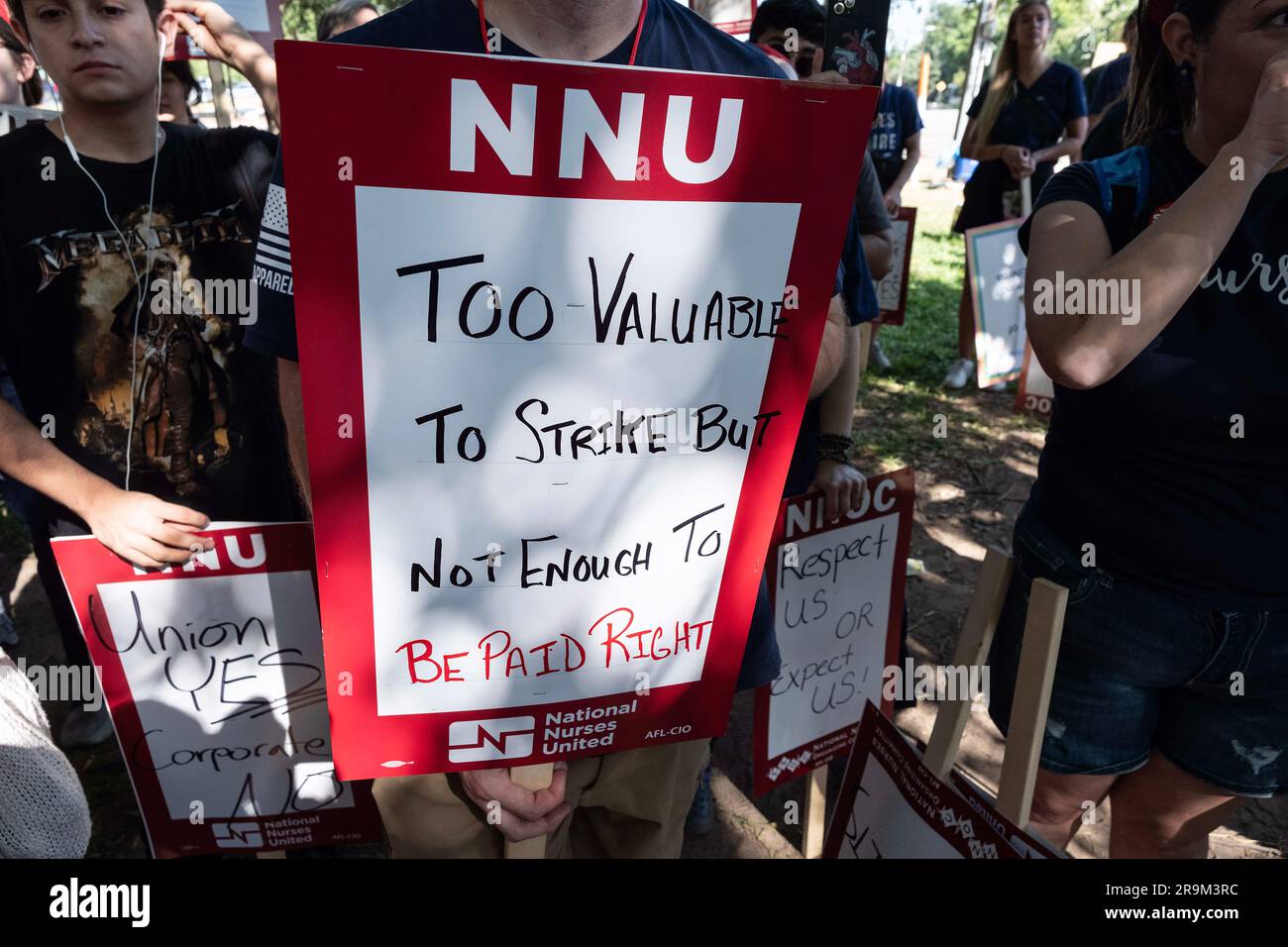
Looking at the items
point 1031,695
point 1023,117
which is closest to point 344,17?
point 1031,695

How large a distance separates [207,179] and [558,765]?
1.48 meters

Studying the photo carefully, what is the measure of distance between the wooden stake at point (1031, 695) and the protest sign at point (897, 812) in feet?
0.39

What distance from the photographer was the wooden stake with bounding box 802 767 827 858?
7.42 feet

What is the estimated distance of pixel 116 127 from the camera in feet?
5.93

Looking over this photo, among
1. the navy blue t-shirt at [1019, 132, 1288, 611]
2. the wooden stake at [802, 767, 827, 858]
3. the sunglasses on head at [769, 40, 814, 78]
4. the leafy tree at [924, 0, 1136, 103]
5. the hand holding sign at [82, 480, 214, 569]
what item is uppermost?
the leafy tree at [924, 0, 1136, 103]

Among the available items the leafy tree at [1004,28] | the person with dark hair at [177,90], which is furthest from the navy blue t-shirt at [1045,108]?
the leafy tree at [1004,28]

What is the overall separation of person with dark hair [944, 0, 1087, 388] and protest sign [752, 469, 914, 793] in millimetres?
3659

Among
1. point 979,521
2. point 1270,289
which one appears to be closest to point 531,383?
point 1270,289

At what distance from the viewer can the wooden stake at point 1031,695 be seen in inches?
51.8

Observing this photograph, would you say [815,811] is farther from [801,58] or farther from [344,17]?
[344,17]

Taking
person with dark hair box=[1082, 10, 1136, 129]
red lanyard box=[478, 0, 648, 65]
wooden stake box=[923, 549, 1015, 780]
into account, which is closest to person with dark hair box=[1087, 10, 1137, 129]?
person with dark hair box=[1082, 10, 1136, 129]

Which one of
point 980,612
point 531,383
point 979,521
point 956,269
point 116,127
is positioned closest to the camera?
point 531,383

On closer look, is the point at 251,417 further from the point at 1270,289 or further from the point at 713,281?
the point at 1270,289

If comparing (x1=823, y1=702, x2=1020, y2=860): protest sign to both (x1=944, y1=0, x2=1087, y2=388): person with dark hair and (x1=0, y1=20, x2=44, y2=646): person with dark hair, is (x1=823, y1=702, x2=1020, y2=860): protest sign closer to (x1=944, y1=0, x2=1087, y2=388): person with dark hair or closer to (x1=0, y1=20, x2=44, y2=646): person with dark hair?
(x1=0, y1=20, x2=44, y2=646): person with dark hair
